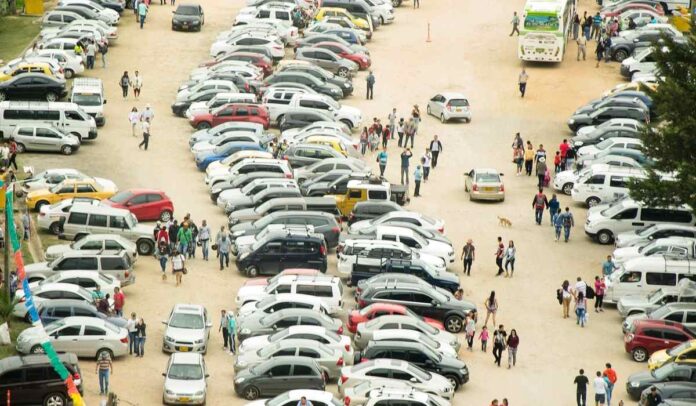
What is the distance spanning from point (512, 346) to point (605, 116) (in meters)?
25.6

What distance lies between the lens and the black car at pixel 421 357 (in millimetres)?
48000

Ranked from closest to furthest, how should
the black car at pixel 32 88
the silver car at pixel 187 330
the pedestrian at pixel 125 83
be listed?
the silver car at pixel 187 330, the black car at pixel 32 88, the pedestrian at pixel 125 83

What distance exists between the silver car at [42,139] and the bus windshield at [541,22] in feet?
83.8

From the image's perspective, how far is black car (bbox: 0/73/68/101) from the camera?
73.4 m

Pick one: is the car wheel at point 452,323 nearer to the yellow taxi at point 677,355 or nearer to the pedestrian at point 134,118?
the yellow taxi at point 677,355

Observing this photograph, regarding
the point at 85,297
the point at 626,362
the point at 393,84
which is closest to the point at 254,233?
the point at 85,297

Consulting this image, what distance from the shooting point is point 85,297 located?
166ft

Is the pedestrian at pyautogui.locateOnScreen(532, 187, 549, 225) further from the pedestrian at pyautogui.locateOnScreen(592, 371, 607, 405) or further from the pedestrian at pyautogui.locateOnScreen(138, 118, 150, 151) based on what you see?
the pedestrian at pyautogui.locateOnScreen(138, 118, 150, 151)

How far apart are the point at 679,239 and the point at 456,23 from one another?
40.1 meters

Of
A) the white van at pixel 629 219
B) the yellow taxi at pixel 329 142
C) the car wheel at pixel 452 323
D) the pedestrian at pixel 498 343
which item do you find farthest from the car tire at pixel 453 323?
the yellow taxi at pixel 329 142

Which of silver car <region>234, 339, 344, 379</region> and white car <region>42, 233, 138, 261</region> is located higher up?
silver car <region>234, 339, 344, 379</region>

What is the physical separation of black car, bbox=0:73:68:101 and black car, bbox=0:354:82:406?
30.3 meters

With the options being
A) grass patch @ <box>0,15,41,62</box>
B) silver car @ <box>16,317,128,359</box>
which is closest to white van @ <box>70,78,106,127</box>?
grass patch @ <box>0,15,41,62</box>

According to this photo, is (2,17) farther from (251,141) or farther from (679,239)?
(679,239)
